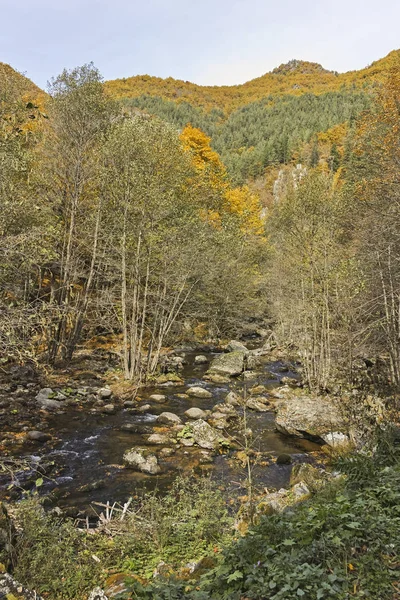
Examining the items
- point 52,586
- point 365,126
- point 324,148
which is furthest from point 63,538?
point 324,148

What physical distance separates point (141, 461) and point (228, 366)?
426 inches

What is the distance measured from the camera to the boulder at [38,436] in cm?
1070

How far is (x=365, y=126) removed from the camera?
16328mm

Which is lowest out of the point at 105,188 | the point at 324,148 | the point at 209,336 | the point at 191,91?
the point at 209,336

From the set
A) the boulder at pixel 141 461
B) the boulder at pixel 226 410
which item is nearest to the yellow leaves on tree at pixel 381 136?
the boulder at pixel 226 410

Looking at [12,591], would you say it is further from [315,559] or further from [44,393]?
[44,393]

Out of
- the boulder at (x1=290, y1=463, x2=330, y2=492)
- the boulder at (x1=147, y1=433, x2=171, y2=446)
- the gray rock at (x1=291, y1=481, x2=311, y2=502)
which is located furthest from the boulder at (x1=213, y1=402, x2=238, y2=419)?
the gray rock at (x1=291, y1=481, x2=311, y2=502)

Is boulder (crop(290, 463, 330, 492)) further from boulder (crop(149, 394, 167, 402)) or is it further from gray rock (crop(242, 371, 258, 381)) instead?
gray rock (crop(242, 371, 258, 381))

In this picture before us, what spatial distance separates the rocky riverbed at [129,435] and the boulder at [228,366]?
0.78m

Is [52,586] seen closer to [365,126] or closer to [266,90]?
[365,126]

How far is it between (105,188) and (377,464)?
1619 centimetres

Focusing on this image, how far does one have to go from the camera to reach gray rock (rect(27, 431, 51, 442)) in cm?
1071

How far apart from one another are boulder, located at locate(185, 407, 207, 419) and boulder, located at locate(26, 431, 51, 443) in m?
4.87

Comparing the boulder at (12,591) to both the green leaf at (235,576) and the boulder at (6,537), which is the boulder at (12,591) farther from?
the green leaf at (235,576)
